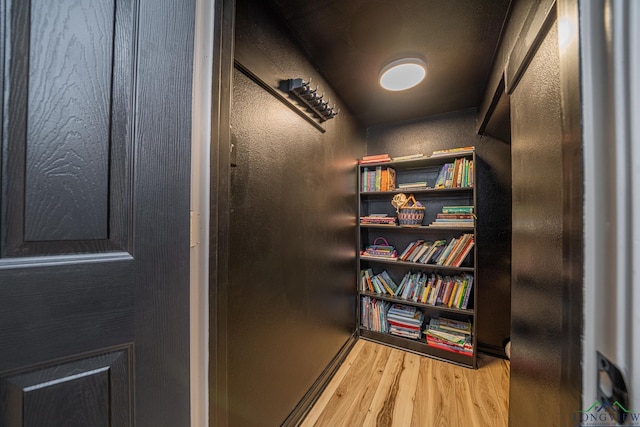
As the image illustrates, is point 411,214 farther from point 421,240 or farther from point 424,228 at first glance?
point 421,240

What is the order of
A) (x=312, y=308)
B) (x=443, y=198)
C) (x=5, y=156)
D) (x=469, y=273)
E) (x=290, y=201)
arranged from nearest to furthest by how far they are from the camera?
(x=5, y=156) → (x=290, y=201) → (x=312, y=308) → (x=469, y=273) → (x=443, y=198)

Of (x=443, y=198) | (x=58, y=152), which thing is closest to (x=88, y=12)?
(x=58, y=152)

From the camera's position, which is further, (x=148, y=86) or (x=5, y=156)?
(x=148, y=86)

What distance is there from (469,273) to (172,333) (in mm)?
2259

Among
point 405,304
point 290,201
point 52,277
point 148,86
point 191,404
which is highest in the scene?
point 148,86

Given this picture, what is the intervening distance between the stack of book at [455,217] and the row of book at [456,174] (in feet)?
0.68

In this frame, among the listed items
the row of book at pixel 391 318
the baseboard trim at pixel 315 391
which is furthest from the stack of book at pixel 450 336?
the baseboard trim at pixel 315 391

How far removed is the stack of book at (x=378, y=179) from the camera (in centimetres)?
222

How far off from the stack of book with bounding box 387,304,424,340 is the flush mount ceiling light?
2.02 metres

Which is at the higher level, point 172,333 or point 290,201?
point 290,201

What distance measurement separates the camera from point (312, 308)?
1.53 metres

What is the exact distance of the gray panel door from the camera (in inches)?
14.6

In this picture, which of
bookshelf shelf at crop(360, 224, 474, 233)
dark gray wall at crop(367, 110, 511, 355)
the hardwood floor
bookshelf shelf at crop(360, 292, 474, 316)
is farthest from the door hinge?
dark gray wall at crop(367, 110, 511, 355)

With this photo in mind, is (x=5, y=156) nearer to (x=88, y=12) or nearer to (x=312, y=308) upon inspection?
(x=88, y=12)
